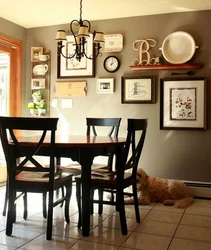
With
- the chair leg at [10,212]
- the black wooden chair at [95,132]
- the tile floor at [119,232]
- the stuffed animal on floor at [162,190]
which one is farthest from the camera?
the stuffed animal on floor at [162,190]

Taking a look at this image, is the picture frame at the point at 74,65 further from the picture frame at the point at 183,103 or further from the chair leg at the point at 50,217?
the chair leg at the point at 50,217

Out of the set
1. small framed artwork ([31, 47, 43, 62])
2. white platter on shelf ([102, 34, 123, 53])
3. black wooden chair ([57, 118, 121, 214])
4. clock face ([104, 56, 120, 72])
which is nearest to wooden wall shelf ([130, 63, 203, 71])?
clock face ([104, 56, 120, 72])

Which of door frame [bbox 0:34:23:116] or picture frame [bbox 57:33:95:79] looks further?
door frame [bbox 0:34:23:116]

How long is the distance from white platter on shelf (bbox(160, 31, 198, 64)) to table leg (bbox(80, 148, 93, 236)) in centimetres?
198

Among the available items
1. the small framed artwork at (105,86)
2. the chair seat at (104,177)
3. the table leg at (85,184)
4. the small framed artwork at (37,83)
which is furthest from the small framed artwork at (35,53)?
the table leg at (85,184)

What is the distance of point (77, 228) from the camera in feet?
9.28

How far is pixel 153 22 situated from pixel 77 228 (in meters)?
2.72

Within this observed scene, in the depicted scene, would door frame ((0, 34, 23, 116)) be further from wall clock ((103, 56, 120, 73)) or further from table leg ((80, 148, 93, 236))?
table leg ((80, 148, 93, 236))

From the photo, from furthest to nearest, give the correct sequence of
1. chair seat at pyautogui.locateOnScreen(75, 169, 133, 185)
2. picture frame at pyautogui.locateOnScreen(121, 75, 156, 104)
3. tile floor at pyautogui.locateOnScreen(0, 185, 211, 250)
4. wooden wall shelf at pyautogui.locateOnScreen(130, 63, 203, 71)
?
picture frame at pyautogui.locateOnScreen(121, 75, 156, 104) < wooden wall shelf at pyautogui.locateOnScreen(130, 63, 203, 71) < chair seat at pyautogui.locateOnScreen(75, 169, 133, 185) < tile floor at pyautogui.locateOnScreen(0, 185, 211, 250)

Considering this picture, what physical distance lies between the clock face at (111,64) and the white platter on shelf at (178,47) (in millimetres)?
640

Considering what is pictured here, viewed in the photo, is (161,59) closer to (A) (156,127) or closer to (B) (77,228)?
(A) (156,127)

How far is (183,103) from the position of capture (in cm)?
Result: 408

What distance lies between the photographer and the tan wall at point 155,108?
401 centimetres

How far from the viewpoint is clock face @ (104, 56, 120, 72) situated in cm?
435
